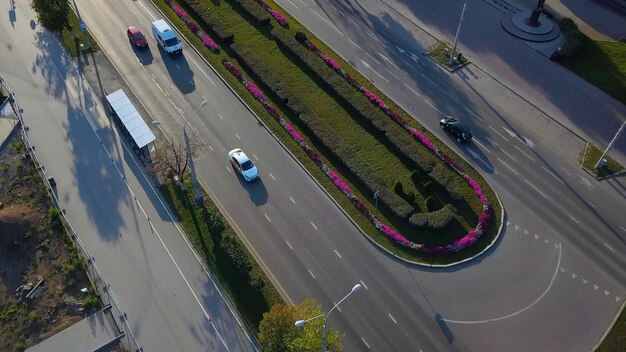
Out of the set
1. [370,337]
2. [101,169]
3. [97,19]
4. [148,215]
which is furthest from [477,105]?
[97,19]

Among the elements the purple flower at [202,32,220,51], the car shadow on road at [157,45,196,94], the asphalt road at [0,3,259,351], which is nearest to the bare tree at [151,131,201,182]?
the asphalt road at [0,3,259,351]

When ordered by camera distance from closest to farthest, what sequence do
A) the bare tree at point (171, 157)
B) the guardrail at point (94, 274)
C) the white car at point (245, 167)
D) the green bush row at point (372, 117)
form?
the guardrail at point (94, 274)
the bare tree at point (171, 157)
the white car at point (245, 167)
the green bush row at point (372, 117)

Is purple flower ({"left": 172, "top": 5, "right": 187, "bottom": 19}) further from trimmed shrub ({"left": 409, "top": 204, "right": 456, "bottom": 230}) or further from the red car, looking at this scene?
trimmed shrub ({"left": 409, "top": 204, "right": 456, "bottom": 230})

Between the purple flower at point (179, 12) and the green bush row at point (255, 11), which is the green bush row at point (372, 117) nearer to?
the green bush row at point (255, 11)

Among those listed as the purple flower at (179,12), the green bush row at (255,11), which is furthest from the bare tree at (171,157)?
the purple flower at (179,12)

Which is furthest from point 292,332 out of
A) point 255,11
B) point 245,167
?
point 255,11

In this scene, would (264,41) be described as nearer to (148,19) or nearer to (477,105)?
(148,19)

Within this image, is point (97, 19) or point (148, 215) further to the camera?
point (97, 19)
